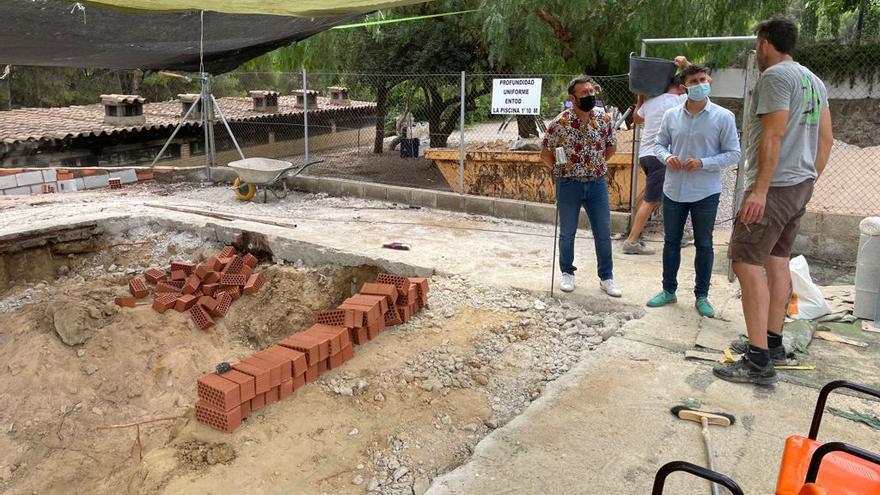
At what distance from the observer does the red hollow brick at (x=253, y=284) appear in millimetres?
6906

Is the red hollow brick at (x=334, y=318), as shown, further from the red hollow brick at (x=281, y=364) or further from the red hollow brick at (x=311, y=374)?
the red hollow brick at (x=281, y=364)

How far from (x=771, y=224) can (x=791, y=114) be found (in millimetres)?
612

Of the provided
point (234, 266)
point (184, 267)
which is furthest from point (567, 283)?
point (184, 267)

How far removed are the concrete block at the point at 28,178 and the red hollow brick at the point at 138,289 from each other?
22.3 feet

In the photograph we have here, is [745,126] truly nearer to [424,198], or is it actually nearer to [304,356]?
[304,356]

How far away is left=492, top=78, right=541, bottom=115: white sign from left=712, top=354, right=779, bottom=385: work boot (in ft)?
17.4

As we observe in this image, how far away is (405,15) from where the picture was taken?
12.3 meters

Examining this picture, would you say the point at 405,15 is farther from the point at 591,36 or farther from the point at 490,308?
the point at 490,308

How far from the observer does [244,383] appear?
399 cm

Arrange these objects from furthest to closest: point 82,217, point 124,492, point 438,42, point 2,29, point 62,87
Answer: point 62,87 → point 438,42 → point 82,217 → point 2,29 → point 124,492

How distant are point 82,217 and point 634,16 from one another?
8.01 meters

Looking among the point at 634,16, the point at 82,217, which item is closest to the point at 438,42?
the point at 634,16

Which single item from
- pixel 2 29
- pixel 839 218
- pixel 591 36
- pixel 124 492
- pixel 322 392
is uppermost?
pixel 591 36

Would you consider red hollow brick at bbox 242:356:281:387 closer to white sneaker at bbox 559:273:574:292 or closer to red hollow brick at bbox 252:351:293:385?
red hollow brick at bbox 252:351:293:385
